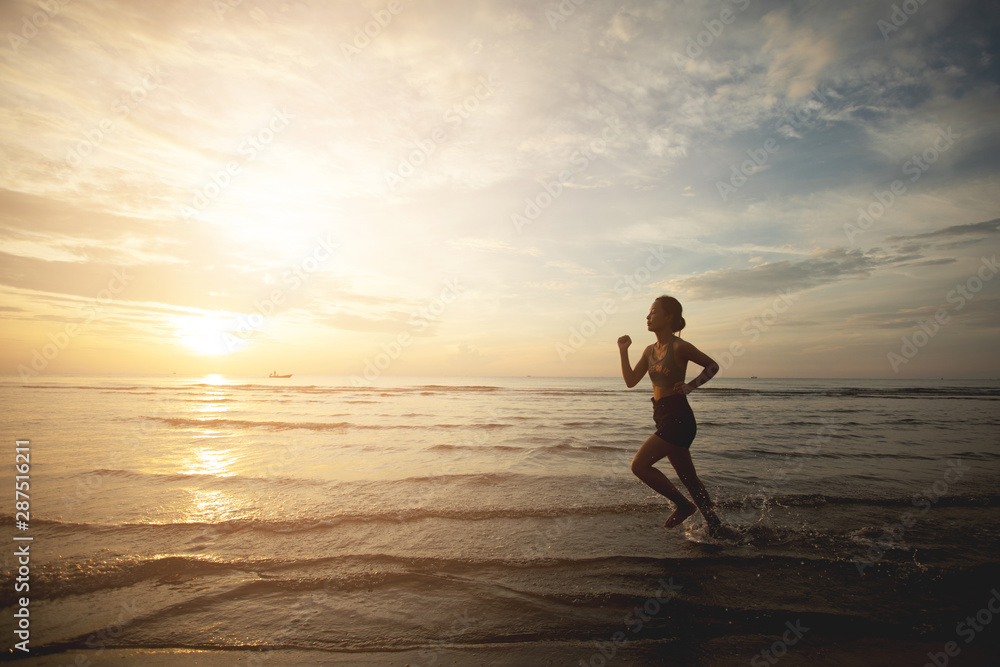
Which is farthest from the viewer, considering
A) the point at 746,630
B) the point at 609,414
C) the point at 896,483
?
the point at 609,414

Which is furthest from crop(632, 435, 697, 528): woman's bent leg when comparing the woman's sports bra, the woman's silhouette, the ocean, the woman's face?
the woman's face

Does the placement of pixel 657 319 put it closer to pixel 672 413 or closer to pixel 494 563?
pixel 672 413

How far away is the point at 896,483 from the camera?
8078 millimetres

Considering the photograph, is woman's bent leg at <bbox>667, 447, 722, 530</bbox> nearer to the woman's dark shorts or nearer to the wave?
the woman's dark shorts

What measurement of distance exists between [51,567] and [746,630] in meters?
6.58

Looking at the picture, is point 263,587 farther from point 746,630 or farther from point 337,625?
point 746,630

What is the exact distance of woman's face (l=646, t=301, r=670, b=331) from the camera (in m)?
5.32

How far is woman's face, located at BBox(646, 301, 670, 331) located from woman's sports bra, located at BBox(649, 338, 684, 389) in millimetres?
242

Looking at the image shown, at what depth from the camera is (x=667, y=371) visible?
5.23 meters

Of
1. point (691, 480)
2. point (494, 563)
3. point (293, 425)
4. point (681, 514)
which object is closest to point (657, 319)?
point (691, 480)

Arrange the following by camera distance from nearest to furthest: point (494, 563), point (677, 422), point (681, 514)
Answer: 1. point (494, 563)
2. point (677, 422)
3. point (681, 514)

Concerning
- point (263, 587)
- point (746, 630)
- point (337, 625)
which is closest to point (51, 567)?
point (263, 587)

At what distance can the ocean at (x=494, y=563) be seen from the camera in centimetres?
308

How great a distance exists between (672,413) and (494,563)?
9.12 feet
